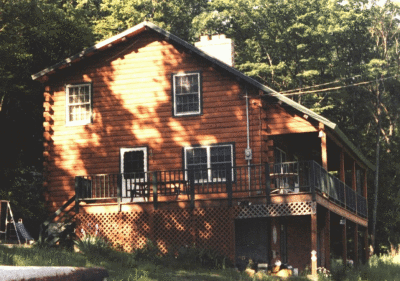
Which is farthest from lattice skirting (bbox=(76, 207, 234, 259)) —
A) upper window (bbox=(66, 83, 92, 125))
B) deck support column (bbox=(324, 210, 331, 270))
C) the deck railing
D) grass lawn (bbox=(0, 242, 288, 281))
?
upper window (bbox=(66, 83, 92, 125))

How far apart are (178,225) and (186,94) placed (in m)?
5.10

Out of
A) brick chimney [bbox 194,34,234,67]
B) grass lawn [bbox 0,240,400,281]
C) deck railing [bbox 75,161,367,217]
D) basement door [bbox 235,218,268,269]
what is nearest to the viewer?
grass lawn [bbox 0,240,400,281]

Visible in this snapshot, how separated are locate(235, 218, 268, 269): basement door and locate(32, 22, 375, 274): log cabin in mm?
36

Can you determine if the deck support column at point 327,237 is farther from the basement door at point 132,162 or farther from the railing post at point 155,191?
the basement door at point 132,162

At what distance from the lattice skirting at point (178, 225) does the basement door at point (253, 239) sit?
7.52ft

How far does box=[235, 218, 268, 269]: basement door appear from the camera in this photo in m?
24.1

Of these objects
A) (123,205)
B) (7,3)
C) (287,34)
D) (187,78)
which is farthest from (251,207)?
(287,34)

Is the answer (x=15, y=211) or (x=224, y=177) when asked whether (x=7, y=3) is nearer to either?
(x=15, y=211)

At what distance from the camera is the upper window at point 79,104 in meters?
26.1

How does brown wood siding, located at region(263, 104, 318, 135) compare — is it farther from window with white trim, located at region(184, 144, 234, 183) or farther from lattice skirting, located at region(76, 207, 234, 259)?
lattice skirting, located at region(76, 207, 234, 259)

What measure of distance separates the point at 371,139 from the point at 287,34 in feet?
31.2

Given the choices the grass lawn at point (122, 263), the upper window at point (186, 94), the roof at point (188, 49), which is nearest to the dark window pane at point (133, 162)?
the upper window at point (186, 94)

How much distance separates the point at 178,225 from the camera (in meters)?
22.6

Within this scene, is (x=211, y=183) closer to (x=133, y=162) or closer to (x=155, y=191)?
(x=155, y=191)
